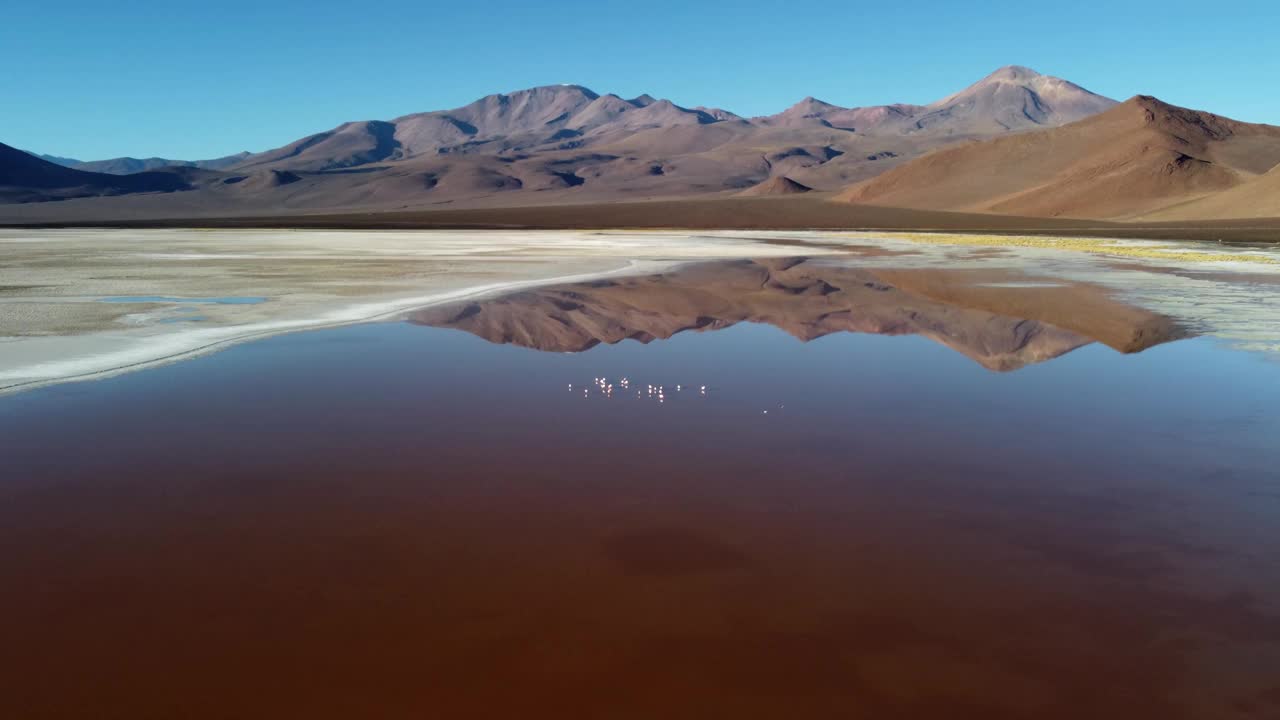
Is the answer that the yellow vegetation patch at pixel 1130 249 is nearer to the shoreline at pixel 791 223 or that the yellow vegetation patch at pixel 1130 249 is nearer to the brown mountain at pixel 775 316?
the shoreline at pixel 791 223

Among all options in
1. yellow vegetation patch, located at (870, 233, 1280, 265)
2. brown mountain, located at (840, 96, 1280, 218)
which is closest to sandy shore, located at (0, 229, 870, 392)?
yellow vegetation patch, located at (870, 233, 1280, 265)

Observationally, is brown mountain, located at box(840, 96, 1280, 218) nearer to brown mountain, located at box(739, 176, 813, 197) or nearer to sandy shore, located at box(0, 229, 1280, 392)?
brown mountain, located at box(739, 176, 813, 197)

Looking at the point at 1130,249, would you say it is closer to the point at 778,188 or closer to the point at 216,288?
the point at 216,288

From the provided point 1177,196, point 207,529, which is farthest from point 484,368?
point 1177,196

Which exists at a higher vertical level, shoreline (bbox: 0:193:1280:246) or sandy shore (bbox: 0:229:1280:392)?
shoreline (bbox: 0:193:1280:246)

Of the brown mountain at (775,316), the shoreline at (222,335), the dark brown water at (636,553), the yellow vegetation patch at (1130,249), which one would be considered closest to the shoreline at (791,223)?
the yellow vegetation patch at (1130,249)

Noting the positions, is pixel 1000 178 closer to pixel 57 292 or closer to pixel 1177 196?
pixel 1177 196
